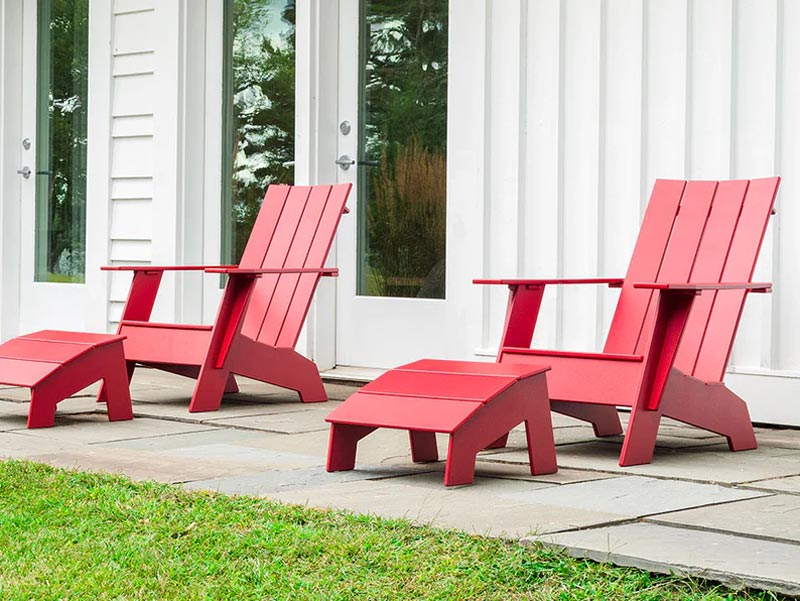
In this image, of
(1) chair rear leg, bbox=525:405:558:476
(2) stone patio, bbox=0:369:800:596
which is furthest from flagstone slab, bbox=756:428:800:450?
(1) chair rear leg, bbox=525:405:558:476

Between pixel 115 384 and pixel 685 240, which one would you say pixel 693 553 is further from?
pixel 115 384

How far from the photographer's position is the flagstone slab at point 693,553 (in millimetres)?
2095

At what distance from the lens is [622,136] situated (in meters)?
4.94

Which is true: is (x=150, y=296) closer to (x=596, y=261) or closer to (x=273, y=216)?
(x=273, y=216)

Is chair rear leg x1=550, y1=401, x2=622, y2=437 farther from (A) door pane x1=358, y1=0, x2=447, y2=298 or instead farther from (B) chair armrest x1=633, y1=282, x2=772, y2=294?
(A) door pane x1=358, y1=0, x2=447, y2=298

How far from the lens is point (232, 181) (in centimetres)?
670

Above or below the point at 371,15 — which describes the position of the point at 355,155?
below

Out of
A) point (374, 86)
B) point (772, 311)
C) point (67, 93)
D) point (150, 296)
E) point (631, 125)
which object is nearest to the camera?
point (772, 311)

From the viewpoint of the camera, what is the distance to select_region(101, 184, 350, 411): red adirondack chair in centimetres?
474

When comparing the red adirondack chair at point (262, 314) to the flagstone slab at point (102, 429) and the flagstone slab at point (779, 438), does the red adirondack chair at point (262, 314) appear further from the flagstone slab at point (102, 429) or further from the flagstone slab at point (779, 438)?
the flagstone slab at point (779, 438)

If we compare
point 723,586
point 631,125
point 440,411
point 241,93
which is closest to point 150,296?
point 241,93

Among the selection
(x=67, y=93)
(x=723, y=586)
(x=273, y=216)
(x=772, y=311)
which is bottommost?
(x=723, y=586)

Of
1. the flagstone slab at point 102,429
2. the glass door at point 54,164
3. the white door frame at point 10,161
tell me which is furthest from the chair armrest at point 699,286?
the white door frame at point 10,161

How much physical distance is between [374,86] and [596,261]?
1.64 metres
